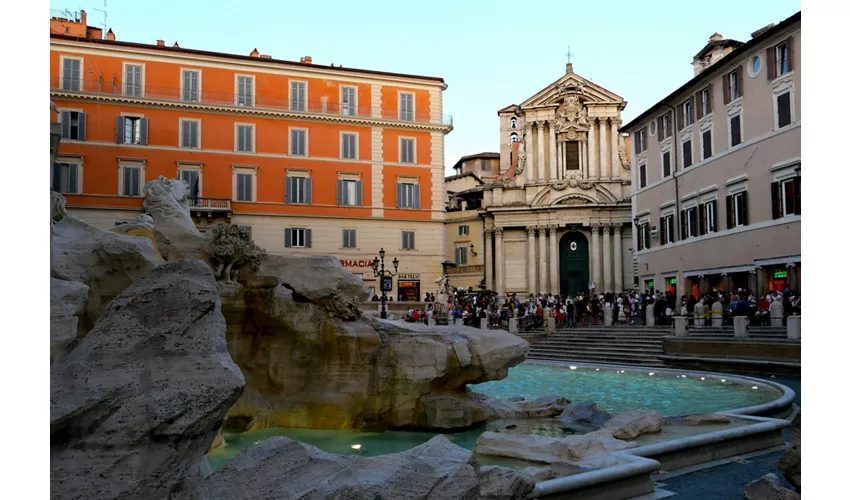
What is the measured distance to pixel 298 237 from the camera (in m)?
35.8

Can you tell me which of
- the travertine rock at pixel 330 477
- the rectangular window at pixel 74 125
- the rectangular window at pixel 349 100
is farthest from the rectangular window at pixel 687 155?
the travertine rock at pixel 330 477

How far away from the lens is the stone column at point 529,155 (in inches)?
1881

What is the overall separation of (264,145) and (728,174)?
21.0 meters

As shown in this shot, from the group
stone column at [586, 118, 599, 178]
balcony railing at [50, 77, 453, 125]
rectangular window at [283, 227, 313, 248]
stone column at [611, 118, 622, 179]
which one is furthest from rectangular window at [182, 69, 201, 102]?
stone column at [611, 118, 622, 179]

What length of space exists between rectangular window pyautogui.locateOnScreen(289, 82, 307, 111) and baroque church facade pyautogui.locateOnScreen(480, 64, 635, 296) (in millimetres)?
16401

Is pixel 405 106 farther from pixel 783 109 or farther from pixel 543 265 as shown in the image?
pixel 783 109

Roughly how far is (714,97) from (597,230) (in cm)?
1784

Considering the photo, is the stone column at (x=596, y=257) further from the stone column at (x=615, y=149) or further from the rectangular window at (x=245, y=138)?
the rectangular window at (x=245, y=138)

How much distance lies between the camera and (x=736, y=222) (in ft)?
90.0

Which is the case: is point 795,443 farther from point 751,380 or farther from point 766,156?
point 766,156

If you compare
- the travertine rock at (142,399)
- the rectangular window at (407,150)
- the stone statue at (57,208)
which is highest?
the rectangular window at (407,150)

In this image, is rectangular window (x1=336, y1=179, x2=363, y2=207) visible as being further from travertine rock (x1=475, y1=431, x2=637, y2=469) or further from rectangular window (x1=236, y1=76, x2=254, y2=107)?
travertine rock (x1=475, y1=431, x2=637, y2=469)

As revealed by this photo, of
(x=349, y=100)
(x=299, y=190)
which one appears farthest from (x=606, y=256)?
(x=299, y=190)

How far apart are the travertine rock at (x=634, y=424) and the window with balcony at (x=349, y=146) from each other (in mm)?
28595
